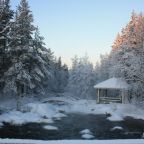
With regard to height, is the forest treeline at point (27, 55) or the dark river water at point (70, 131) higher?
the forest treeline at point (27, 55)

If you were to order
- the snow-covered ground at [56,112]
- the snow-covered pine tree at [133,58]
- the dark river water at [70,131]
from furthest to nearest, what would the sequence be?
the snow-covered pine tree at [133,58]
the snow-covered ground at [56,112]
the dark river water at [70,131]

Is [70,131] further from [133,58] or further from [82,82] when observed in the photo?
[82,82]

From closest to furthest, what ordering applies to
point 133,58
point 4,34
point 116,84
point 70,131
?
point 70,131 → point 4,34 → point 133,58 → point 116,84

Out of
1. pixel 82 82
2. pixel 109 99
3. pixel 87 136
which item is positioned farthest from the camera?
pixel 82 82

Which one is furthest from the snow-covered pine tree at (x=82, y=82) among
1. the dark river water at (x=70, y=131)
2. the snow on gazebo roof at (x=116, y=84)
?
the dark river water at (x=70, y=131)

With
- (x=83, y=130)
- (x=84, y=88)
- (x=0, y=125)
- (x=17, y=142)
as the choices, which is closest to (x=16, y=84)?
(x=0, y=125)

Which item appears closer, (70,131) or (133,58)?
(70,131)

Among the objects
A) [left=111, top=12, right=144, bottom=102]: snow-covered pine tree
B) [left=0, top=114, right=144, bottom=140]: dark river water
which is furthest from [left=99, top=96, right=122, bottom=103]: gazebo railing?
[left=0, top=114, right=144, bottom=140]: dark river water

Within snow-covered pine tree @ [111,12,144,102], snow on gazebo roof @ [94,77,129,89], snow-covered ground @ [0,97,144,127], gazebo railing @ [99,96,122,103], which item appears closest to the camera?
snow-covered ground @ [0,97,144,127]

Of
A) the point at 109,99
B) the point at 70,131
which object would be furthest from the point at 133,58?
the point at 70,131

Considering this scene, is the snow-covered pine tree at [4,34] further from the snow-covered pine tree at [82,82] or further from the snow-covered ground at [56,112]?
the snow-covered pine tree at [82,82]

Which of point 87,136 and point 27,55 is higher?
point 27,55

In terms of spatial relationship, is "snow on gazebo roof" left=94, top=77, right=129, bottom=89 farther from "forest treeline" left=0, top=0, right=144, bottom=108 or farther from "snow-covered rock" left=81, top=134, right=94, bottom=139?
"snow-covered rock" left=81, top=134, right=94, bottom=139

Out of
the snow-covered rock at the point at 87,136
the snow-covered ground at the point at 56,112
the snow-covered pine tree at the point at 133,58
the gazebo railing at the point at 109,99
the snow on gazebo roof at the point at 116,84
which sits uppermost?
the snow-covered pine tree at the point at 133,58
